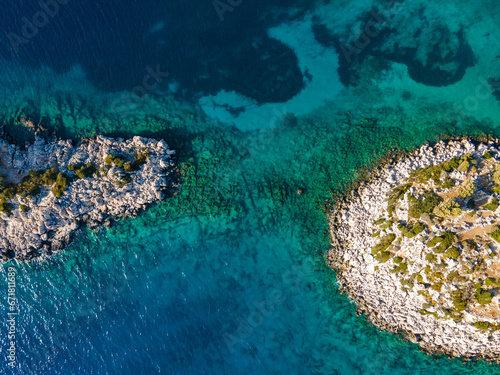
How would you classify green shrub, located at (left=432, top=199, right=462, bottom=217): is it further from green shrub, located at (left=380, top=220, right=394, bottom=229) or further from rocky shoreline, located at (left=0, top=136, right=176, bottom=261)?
rocky shoreline, located at (left=0, top=136, right=176, bottom=261)

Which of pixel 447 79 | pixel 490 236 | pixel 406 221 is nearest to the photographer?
pixel 490 236

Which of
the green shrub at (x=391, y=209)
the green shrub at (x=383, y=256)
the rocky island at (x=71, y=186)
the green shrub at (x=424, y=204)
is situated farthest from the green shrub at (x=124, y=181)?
the green shrub at (x=424, y=204)

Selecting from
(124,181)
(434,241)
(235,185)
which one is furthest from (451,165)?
(124,181)

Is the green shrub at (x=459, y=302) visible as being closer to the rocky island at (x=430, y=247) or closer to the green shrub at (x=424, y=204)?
the rocky island at (x=430, y=247)

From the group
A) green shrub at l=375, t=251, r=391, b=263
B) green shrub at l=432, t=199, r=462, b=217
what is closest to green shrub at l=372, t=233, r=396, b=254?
green shrub at l=375, t=251, r=391, b=263

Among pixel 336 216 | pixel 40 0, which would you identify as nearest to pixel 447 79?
pixel 336 216

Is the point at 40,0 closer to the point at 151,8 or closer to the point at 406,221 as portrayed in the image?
the point at 151,8

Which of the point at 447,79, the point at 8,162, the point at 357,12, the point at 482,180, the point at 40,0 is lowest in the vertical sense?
the point at 482,180
